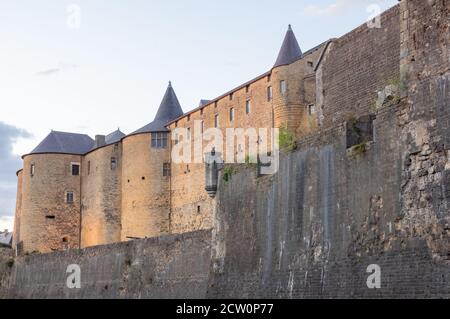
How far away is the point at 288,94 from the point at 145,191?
1576 cm

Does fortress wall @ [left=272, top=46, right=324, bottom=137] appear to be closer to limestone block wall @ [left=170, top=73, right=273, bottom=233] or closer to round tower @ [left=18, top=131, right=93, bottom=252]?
limestone block wall @ [left=170, top=73, right=273, bottom=233]

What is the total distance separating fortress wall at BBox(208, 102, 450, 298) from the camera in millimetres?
14672

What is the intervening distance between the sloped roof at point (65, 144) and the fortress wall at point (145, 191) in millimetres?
7486

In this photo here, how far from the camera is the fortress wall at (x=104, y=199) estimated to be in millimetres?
60531

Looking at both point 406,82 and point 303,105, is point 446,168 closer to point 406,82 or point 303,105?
point 406,82

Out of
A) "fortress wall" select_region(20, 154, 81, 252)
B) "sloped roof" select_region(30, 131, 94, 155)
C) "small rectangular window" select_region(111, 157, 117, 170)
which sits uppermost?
"sloped roof" select_region(30, 131, 94, 155)

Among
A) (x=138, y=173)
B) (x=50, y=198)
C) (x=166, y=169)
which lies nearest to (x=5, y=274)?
(x=138, y=173)

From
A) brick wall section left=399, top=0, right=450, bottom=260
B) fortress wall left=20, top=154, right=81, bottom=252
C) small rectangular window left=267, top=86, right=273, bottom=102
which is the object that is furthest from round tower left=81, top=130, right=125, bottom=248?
brick wall section left=399, top=0, right=450, bottom=260

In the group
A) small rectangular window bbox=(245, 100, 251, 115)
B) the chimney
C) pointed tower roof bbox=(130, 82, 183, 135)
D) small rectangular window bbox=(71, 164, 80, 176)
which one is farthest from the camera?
the chimney

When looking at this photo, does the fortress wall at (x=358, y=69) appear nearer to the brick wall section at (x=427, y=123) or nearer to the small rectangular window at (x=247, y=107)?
the brick wall section at (x=427, y=123)

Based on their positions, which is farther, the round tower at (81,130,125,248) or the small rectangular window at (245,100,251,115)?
the round tower at (81,130,125,248)

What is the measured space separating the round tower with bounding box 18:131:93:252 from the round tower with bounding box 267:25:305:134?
22497 mm

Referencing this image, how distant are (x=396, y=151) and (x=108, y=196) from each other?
47.3 m

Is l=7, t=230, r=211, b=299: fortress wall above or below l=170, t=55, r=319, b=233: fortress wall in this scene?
below
